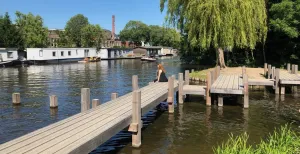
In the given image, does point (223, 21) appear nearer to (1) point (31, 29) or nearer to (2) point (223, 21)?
(2) point (223, 21)

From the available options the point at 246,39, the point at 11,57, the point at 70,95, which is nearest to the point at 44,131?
the point at 70,95

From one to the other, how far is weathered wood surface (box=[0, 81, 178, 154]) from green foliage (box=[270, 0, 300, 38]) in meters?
22.6

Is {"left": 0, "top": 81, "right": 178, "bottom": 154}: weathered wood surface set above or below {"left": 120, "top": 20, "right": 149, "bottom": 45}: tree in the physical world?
below

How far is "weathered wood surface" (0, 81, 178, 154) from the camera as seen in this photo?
6.75m

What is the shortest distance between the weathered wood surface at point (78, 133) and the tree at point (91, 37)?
7734 cm

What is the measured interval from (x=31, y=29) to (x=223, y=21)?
183 feet

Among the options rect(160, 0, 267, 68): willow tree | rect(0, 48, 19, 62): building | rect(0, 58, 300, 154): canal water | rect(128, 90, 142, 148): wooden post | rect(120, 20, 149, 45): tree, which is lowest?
rect(0, 58, 300, 154): canal water

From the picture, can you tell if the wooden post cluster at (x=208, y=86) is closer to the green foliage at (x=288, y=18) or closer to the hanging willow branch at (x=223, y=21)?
the hanging willow branch at (x=223, y=21)

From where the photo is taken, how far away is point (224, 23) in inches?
1090

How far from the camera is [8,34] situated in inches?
2557

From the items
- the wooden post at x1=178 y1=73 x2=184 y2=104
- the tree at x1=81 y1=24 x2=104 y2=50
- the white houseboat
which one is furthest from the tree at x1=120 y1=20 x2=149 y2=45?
the wooden post at x1=178 y1=73 x2=184 y2=104

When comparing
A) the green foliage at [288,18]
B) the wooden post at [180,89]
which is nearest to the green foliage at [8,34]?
the green foliage at [288,18]

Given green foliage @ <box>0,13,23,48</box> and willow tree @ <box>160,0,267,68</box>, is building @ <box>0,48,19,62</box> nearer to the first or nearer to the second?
green foliage @ <box>0,13,23,48</box>

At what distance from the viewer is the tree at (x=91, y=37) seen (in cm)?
8669
